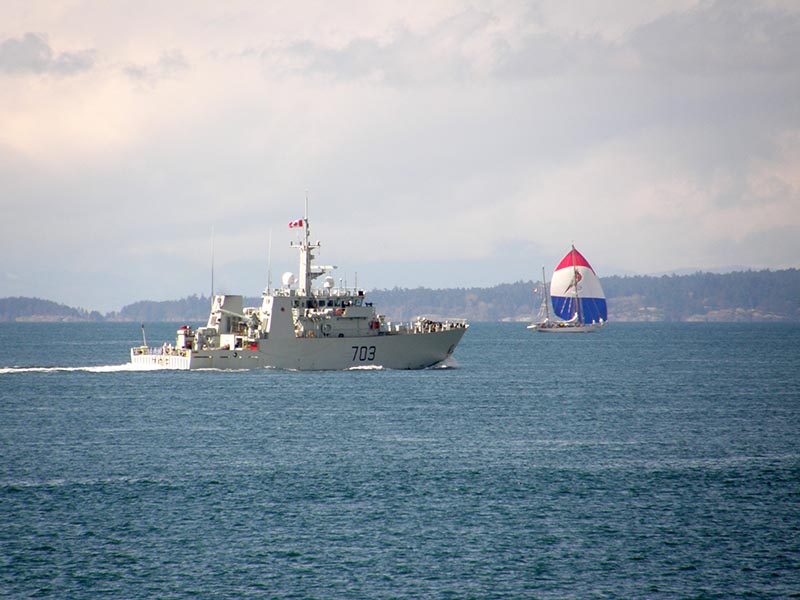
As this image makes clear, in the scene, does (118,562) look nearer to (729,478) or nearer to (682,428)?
(729,478)

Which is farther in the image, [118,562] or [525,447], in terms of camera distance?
[525,447]

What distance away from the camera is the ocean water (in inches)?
1014

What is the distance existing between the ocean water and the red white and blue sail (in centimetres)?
12288

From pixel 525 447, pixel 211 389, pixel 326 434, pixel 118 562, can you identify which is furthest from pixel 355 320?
pixel 118 562

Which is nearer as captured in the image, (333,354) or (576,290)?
(333,354)

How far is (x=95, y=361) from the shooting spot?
103250mm

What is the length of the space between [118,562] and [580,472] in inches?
719

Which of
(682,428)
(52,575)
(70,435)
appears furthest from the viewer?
(682,428)

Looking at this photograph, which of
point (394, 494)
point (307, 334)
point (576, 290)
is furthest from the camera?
point (576, 290)

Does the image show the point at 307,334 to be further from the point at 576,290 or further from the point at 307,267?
the point at 576,290

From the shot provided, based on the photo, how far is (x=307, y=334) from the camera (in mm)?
72500

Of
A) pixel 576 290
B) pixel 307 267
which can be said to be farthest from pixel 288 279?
pixel 576 290

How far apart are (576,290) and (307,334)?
122m

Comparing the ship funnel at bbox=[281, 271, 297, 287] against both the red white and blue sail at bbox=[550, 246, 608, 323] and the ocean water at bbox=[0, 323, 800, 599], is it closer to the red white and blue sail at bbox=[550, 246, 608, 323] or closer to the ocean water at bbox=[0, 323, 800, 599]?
the ocean water at bbox=[0, 323, 800, 599]
